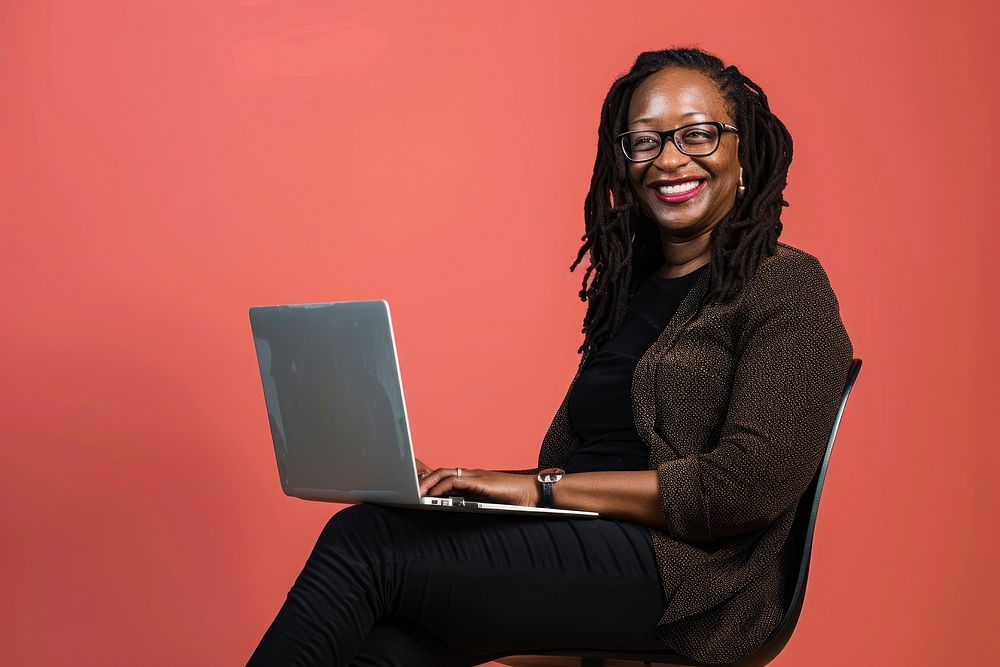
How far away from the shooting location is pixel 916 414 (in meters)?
2.97

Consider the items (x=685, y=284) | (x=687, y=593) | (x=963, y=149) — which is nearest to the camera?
(x=687, y=593)

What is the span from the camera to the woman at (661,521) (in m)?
1.58

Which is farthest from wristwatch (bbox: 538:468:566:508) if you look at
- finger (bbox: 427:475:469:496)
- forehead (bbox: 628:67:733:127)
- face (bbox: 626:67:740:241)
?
forehead (bbox: 628:67:733:127)

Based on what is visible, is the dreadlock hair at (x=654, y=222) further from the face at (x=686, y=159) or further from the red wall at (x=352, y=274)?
the red wall at (x=352, y=274)

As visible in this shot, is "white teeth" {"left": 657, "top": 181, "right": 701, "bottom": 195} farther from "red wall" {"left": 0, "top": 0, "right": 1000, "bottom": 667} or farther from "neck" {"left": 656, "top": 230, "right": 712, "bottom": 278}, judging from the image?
"red wall" {"left": 0, "top": 0, "right": 1000, "bottom": 667}

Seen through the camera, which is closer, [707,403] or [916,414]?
[707,403]

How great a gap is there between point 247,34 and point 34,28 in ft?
1.65

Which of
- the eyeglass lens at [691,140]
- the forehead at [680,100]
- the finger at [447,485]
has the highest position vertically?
the forehead at [680,100]

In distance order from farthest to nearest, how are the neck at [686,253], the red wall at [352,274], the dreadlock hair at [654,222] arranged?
the red wall at [352,274] < the neck at [686,253] < the dreadlock hair at [654,222]

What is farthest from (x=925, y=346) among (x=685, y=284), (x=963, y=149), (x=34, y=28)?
(x=34, y=28)

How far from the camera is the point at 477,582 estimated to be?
5.24ft

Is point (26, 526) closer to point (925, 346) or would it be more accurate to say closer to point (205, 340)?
point (205, 340)

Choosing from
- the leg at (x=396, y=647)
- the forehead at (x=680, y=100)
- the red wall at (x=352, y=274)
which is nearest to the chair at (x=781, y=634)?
the leg at (x=396, y=647)

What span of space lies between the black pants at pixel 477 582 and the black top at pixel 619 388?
19 cm
